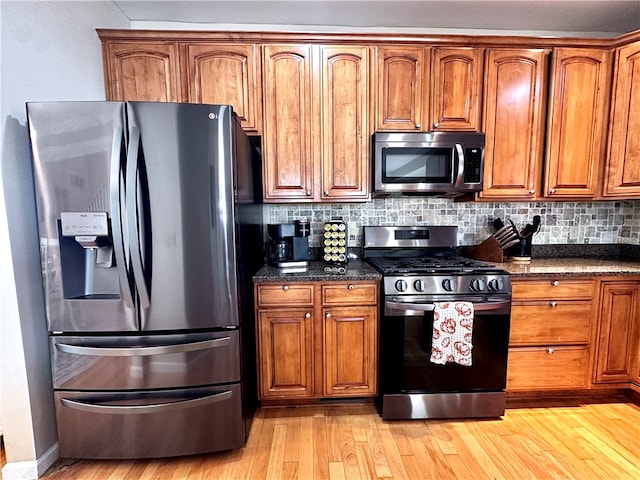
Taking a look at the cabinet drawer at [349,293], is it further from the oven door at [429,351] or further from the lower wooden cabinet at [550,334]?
the lower wooden cabinet at [550,334]

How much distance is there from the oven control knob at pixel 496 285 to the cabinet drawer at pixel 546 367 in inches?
17.6

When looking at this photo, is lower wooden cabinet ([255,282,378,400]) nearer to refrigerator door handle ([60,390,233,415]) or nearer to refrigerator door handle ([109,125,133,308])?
refrigerator door handle ([60,390,233,415])

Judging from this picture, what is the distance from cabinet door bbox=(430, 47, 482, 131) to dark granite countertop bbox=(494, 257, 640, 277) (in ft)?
3.30

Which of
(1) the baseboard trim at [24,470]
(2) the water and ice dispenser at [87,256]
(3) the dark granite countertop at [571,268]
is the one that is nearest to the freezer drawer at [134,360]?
(2) the water and ice dispenser at [87,256]

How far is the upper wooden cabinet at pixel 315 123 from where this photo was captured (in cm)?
214

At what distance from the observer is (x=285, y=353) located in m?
2.01

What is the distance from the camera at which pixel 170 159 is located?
1506mm

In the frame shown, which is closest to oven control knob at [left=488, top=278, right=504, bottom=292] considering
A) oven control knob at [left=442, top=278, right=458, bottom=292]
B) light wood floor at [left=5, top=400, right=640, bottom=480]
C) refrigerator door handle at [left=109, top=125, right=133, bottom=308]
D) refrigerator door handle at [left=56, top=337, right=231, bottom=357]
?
oven control knob at [left=442, top=278, right=458, bottom=292]

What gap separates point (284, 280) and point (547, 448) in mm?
1743

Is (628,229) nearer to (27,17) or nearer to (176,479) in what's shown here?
(176,479)

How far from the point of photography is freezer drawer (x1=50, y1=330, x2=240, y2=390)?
1573 mm

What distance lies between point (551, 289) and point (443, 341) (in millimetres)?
812

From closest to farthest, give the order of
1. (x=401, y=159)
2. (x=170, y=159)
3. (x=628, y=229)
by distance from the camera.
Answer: (x=170, y=159)
(x=401, y=159)
(x=628, y=229)

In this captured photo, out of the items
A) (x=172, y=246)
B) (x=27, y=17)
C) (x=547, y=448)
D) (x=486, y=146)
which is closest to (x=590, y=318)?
(x=547, y=448)
